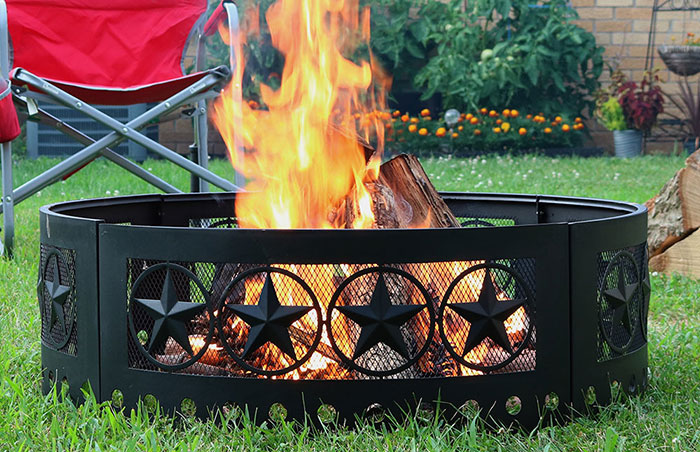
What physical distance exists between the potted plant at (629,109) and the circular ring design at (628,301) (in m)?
5.89

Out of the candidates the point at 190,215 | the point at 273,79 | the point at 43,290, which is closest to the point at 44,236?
the point at 43,290

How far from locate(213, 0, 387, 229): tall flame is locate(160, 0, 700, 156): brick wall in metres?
6.22

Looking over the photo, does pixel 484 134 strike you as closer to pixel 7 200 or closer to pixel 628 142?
pixel 628 142

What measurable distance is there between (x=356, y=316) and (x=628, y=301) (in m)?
0.55

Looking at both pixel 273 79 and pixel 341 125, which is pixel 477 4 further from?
pixel 341 125

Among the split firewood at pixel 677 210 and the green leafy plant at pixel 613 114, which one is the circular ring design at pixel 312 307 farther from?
the green leafy plant at pixel 613 114

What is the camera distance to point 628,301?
67.2 inches

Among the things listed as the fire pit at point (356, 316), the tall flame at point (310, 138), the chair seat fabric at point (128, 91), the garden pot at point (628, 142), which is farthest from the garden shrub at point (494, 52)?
the fire pit at point (356, 316)

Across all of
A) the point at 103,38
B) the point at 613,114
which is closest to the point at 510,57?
the point at 613,114

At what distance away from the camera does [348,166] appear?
1946mm

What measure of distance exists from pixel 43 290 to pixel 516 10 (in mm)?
6601

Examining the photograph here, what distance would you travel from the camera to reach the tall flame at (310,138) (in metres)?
1.95

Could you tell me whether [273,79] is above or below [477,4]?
below

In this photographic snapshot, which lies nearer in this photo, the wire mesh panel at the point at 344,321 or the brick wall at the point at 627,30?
the wire mesh panel at the point at 344,321
